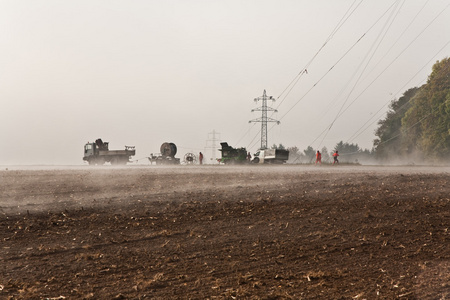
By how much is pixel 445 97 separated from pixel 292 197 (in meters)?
50.3

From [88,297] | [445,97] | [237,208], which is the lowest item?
[88,297]

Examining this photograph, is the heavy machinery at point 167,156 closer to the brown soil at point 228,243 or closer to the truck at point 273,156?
the truck at point 273,156

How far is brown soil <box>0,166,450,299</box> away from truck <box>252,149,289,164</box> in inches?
1403

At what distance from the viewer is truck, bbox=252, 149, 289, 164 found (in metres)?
53.4

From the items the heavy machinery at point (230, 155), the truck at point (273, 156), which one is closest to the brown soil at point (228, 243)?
the truck at point (273, 156)

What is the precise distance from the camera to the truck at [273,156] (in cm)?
5341

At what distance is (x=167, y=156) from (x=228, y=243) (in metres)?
49.9

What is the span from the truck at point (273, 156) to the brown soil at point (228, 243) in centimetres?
3563

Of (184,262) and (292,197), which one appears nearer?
(184,262)

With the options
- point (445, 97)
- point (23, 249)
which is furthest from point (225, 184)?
point (445, 97)

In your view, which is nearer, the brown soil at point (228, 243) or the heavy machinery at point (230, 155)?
the brown soil at point (228, 243)

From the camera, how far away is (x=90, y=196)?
16.4 metres

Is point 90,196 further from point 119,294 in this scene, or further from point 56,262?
point 119,294

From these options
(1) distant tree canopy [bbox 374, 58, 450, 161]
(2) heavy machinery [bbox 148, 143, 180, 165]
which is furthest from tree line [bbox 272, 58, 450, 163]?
(2) heavy machinery [bbox 148, 143, 180, 165]
